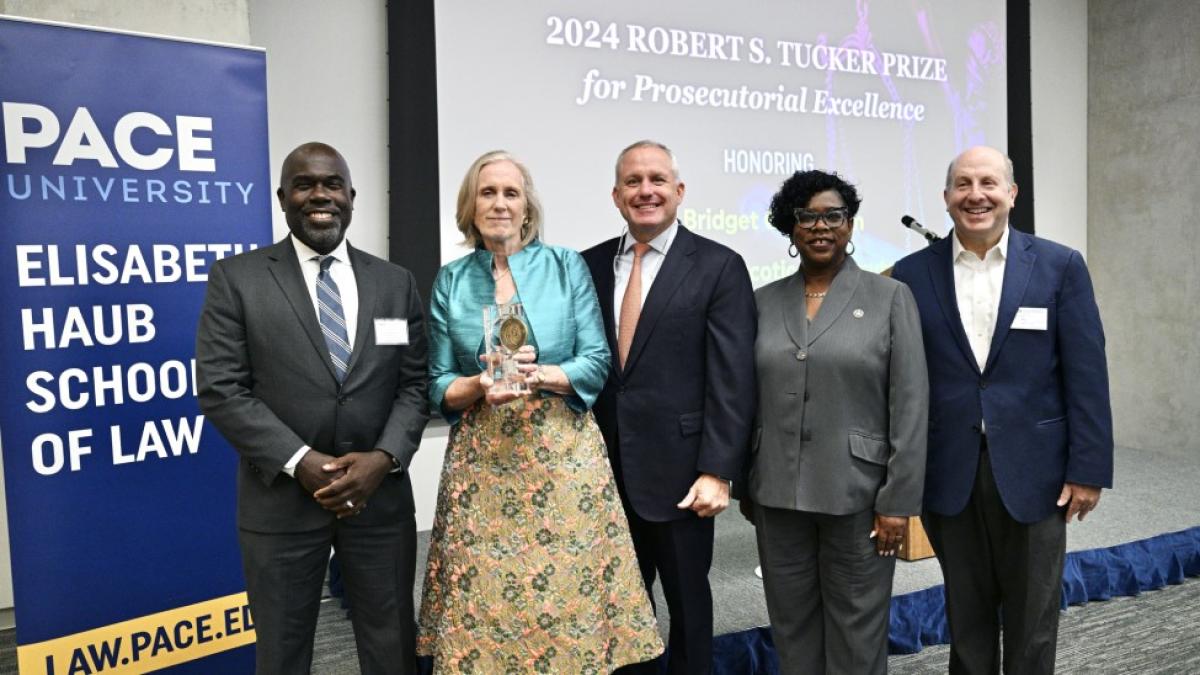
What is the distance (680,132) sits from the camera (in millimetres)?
4855

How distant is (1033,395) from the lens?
2186 mm

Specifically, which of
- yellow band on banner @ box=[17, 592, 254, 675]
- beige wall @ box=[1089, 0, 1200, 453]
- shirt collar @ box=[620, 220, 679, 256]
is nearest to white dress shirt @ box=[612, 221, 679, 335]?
shirt collar @ box=[620, 220, 679, 256]

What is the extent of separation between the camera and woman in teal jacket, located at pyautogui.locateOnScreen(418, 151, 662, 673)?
2066 millimetres

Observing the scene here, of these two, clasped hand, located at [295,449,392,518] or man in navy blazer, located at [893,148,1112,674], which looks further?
man in navy blazer, located at [893,148,1112,674]

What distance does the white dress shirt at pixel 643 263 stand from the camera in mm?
2332

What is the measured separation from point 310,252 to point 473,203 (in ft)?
1.38

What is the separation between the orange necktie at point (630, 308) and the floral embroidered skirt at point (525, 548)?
26 centimetres

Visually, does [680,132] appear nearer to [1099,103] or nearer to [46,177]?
[46,177]

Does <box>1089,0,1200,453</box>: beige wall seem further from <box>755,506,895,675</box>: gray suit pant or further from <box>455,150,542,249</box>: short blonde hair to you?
<box>455,150,542,249</box>: short blonde hair

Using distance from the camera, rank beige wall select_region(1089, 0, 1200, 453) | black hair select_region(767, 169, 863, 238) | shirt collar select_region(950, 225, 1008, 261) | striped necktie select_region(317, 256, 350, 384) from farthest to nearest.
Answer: beige wall select_region(1089, 0, 1200, 453)
shirt collar select_region(950, 225, 1008, 261)
black hair select_region(767, 169, 863, 238)
striped necktie select_region(317, 256, 350, 384)

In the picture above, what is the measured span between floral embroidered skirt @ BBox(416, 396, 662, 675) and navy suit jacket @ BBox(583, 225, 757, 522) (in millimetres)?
176

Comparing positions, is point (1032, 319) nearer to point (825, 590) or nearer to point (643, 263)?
point (825, 590)

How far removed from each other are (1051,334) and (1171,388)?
526cm

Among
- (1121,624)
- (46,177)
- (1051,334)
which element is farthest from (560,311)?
(1121,624)
